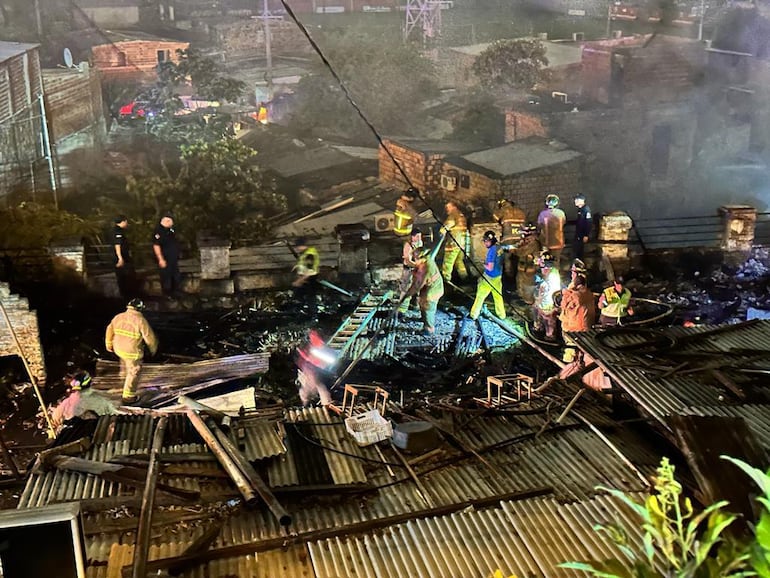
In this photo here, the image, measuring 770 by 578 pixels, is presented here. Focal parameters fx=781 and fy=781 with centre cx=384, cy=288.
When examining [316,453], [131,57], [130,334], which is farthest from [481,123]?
[316,453]

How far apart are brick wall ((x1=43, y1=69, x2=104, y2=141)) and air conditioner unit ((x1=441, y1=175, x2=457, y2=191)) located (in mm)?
9129

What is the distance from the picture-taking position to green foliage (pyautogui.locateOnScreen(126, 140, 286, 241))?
19.2 m

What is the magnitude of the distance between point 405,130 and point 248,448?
18.8m

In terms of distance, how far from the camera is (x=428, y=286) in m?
12.1

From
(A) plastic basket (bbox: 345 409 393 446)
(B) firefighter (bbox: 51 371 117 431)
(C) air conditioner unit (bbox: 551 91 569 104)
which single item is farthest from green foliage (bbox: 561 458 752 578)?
(C) air conditioner unit (bbox: 551 91 569 104)

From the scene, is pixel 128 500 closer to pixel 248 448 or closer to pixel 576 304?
pixel 248 448

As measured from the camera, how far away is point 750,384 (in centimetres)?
647

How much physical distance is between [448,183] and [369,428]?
15.2 metres

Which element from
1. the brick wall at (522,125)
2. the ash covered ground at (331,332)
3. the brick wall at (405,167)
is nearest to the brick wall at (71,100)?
the ash covered ground at (331,332)

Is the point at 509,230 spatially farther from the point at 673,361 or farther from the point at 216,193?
the point at 216,193

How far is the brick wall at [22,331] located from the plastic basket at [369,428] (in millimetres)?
7168

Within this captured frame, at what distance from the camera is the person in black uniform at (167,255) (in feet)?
44.8

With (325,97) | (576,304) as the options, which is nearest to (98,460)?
(576,304)

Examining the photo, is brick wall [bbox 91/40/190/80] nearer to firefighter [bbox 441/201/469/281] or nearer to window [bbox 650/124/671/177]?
firefighter [bbox 441/201/469/281]
